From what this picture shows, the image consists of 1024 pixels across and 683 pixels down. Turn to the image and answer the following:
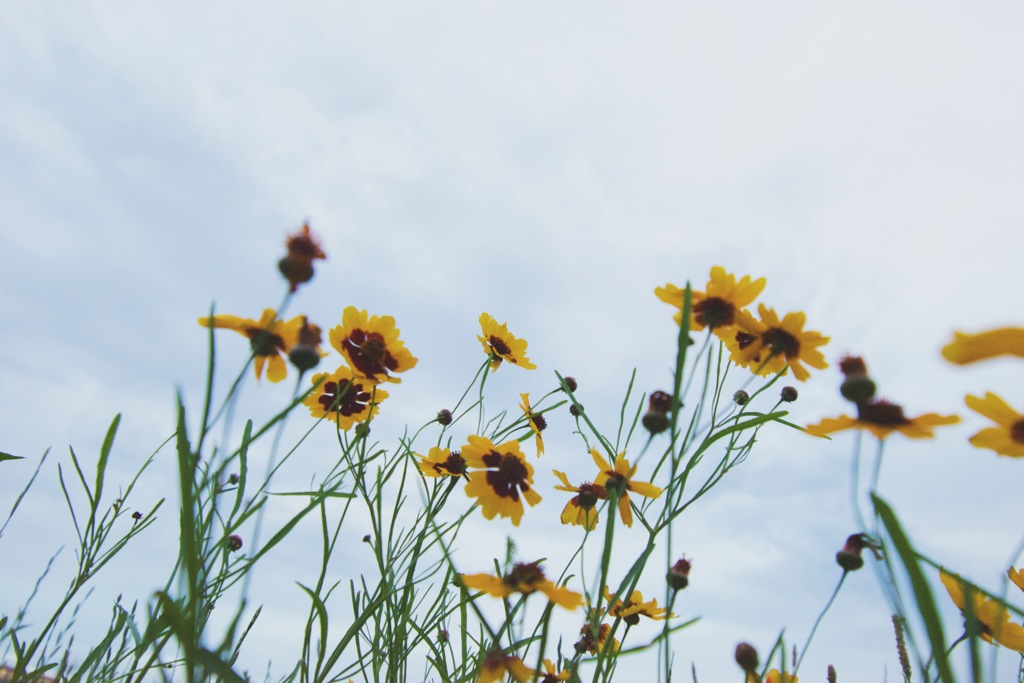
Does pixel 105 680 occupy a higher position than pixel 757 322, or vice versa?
pixel 757 322

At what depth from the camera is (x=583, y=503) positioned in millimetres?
1358

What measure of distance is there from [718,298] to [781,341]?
0.13m

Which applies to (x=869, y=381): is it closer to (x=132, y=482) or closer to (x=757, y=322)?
(x=757, y=322)

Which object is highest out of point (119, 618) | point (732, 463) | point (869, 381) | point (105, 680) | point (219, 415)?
point (732, 463)

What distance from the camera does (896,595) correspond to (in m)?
0.69

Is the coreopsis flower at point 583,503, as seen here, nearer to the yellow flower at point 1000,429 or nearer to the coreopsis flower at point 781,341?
the coreopsis flower at point 781,341

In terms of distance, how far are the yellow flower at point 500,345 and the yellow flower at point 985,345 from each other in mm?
1463

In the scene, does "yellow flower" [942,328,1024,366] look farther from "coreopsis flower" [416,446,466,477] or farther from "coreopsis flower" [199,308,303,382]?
"coreopsis flower" [416,446,466,477]

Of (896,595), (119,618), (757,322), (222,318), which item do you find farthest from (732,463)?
(119,618)

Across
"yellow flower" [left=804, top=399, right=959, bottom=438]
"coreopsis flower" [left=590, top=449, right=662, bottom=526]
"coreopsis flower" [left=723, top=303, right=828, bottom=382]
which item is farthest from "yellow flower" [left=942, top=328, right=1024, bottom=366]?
"coreopsis flower" [left=590, top=449, right=662, bottom=526]

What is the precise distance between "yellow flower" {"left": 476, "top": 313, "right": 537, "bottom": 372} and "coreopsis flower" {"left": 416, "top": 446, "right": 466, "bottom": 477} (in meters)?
0.38

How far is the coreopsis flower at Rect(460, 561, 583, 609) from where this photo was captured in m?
0.84

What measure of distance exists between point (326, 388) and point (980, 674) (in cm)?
143

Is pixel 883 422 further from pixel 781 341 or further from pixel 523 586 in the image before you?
pixel 523 586
